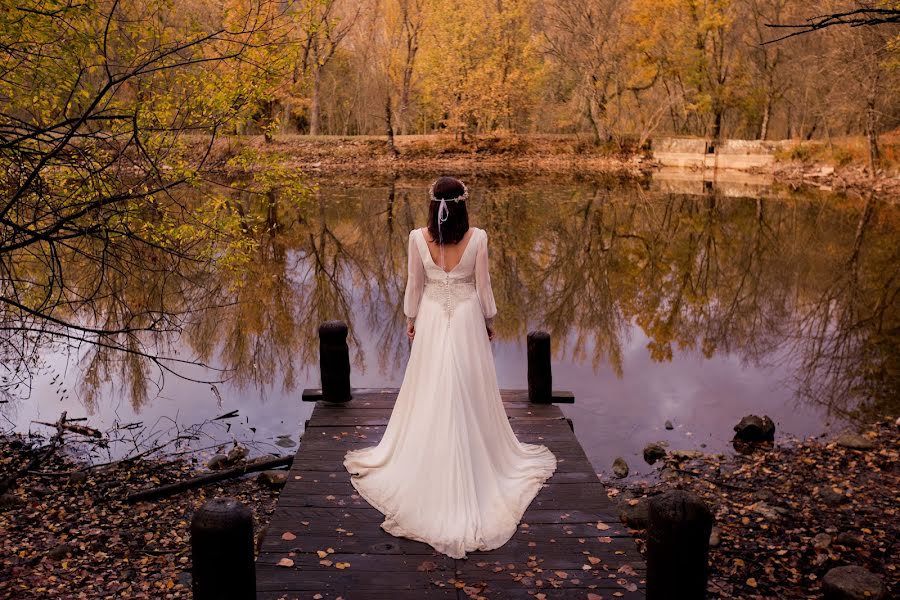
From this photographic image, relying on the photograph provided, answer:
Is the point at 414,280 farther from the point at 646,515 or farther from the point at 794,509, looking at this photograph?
the point at 794,509

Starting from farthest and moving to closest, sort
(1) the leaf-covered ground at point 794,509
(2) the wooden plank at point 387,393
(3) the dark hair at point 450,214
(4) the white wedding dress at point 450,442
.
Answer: (2) the wooden plank at point 387,393
(1) the leaf-covered ground at point 794,509
(3) the dark hair at point 450,214
(4) the white wedding dress at point 450,442

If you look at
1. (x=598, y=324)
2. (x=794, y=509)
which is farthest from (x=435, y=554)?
(x=598, y=324)

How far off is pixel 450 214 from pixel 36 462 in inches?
191

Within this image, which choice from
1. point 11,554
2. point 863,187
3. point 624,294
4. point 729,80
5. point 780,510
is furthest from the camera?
point 729,80

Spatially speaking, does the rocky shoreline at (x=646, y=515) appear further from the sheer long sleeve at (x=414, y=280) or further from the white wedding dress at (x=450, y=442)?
the sheer long sleeve at (x=414, y=280)

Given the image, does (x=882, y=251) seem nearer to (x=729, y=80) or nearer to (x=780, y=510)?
(x=780, y=510)

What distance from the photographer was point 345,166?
4531 centimetres

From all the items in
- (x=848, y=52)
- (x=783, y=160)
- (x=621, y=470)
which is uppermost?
(x=848, y=52)

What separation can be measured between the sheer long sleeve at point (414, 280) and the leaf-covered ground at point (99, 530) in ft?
9.04

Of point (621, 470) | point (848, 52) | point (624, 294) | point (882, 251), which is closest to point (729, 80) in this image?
point (848, 52)

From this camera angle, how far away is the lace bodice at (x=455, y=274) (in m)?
6.16

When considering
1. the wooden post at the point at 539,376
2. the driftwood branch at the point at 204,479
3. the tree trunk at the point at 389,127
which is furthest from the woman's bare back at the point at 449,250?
the tree trunk at the point at 389,127

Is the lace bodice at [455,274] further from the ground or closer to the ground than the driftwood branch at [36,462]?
further from the ground

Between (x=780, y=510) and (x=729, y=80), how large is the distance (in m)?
42.5
